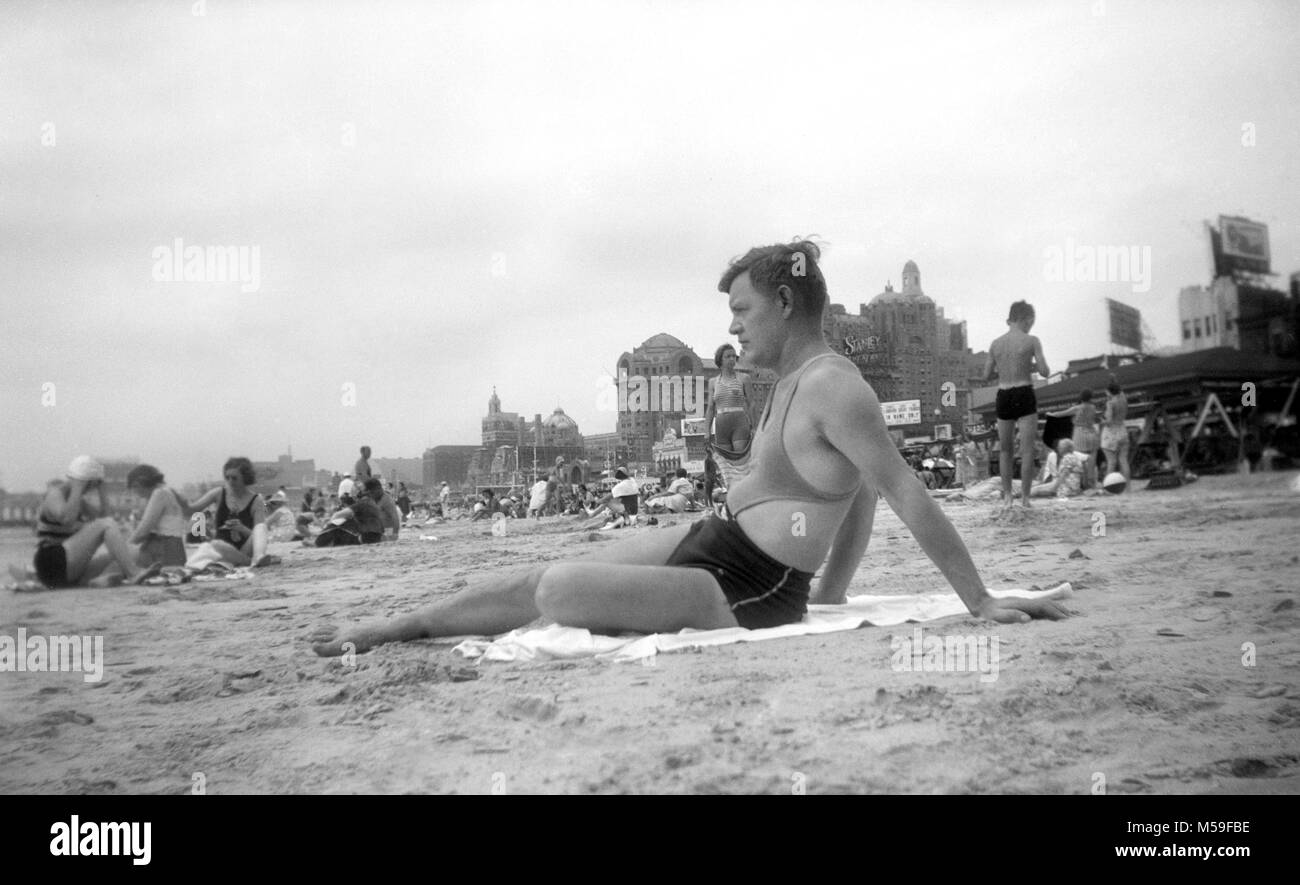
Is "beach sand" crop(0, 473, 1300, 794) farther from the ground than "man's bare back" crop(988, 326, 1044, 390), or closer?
closer

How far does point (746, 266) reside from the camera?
2305mm

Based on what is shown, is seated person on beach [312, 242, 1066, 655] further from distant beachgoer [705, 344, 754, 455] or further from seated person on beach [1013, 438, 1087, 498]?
seated person on beach [1013, 438, 1087, 498]

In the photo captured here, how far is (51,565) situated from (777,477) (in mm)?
3196

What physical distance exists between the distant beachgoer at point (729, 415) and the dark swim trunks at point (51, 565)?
3.49 metres

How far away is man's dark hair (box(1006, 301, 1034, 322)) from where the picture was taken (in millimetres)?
3812

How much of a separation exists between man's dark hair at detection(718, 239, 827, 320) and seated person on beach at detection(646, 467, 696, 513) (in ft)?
16.2

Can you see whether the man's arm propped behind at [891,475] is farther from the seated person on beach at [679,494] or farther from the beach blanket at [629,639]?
the seated person on beach at [679,494]

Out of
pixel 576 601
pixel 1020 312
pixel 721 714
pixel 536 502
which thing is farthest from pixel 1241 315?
pixel 536 502

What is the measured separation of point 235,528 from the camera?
5.08 meters

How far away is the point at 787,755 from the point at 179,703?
64.9 inches

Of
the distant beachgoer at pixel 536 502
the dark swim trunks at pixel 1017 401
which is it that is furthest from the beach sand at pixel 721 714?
the distant beachgoer at pixel 536 502

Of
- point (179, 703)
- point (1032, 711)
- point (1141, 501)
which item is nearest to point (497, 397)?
point (179, 703)

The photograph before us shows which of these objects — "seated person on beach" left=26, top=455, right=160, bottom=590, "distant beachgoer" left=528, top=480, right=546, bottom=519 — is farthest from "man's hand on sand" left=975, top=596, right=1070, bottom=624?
"distant beachgoer" left=528, top=480, right=546, bottom=519
